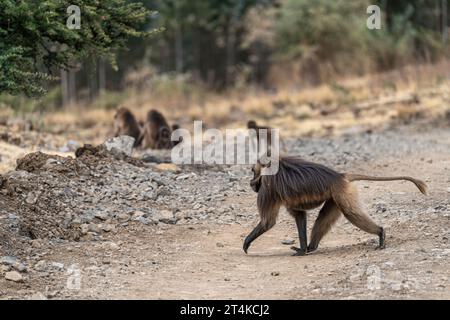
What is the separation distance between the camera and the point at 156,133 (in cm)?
1802

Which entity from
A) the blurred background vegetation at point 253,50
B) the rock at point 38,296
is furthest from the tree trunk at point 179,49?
the rock at point 38,296

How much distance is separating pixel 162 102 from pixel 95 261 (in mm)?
19675

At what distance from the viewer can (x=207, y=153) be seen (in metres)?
16.0

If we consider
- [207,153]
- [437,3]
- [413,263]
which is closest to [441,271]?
[413,263]

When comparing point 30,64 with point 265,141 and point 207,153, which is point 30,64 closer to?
point 207,153

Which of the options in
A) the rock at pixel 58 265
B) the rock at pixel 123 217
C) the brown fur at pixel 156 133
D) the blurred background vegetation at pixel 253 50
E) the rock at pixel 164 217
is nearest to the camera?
the rock at pixel 58 265

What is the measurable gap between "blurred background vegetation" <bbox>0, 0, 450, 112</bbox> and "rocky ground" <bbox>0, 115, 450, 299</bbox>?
9.53 m

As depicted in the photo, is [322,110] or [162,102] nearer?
[322,110]

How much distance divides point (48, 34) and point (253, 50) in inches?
987

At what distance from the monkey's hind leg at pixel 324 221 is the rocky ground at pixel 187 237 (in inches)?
6.2

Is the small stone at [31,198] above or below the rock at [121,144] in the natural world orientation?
below

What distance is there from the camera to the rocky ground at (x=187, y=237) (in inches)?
314

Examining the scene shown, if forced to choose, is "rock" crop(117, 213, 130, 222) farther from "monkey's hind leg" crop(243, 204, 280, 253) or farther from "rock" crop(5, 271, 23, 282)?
"rock" crop(5, 271, 23, 282)

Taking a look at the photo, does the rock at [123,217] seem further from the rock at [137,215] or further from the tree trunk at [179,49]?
the tree trunk at [179,49]
